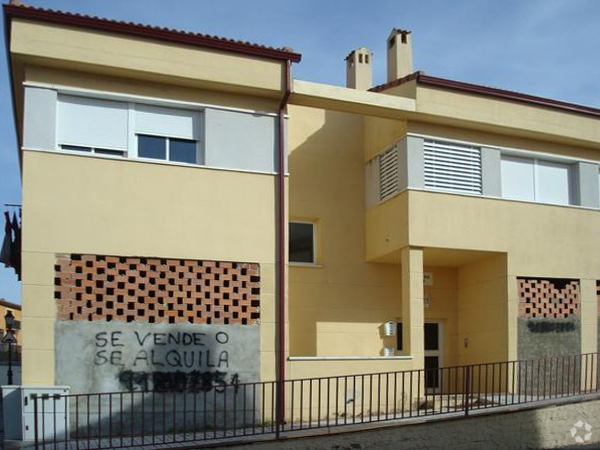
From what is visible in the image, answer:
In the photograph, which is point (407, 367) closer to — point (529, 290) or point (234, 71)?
point (529, 290)

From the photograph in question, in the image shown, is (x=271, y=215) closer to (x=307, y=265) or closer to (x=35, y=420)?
(x=307, y=265)

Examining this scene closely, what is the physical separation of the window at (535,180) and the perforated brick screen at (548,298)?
1.66 metres

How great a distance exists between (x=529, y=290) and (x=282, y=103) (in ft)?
19.9

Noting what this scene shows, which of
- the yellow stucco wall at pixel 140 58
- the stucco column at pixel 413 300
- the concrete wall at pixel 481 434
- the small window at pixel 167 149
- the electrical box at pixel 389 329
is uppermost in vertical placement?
the yellow stucco wall at pixel 140 58

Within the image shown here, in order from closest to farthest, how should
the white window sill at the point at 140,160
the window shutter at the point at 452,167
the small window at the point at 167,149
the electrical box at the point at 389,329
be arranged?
1. the white window sill at the point at 140,160
2. the small window at the point at 167,149
3. the window shutter at the point at 452,167
4. the electrical box at the point at 389,329

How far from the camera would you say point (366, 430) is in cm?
1105

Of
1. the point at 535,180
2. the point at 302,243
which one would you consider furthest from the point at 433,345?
the point at 535,180

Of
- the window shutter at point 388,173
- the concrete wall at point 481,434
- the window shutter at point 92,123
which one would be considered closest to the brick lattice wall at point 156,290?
the window shutter at point 92,123

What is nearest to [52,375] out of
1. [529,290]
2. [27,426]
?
[27,426]

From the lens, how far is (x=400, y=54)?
1680 cm

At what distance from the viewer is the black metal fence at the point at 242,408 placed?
1089 cm

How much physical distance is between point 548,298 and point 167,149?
313 inches

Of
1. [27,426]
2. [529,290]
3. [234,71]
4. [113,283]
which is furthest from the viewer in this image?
[529,290]

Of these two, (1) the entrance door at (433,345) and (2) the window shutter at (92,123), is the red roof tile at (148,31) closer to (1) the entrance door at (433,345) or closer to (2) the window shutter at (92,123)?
(2) the window shutter at (92,123)
